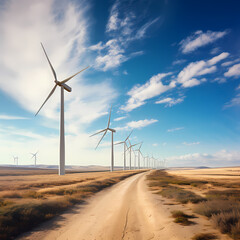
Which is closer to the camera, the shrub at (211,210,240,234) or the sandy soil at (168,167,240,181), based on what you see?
the shrub at (211,210,240,234)

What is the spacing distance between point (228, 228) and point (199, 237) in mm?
1815

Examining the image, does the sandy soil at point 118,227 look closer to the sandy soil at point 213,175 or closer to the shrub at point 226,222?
the shrub at point 226,222

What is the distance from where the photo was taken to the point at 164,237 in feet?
29.1

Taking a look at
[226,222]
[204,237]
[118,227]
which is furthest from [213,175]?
[118,227]

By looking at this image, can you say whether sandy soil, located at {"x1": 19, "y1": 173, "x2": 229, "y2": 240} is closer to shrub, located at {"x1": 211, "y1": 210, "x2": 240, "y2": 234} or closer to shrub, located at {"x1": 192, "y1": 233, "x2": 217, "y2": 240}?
shrub, located at {"x1": 192, "y1": 233, "x2": 217, "y2": 240}

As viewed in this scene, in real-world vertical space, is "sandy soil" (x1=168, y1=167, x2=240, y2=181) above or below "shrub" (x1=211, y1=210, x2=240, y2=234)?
below

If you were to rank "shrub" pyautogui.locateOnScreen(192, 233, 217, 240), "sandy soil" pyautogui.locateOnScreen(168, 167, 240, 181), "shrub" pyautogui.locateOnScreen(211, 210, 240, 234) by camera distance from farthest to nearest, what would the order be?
"sandy soil" pyautogui.locateOnScreen(168, 167, 240, 181), "shrub" pyautogui.locateOnScreen(211, 210, 240, 234), "shrub" pyautogui.locateOnScreen(192, 233, 217, 240)

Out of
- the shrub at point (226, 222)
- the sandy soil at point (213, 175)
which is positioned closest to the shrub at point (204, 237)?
the shrub at point (226, 222)

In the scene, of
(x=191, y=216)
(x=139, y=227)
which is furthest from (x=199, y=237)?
(x=191, y=216)

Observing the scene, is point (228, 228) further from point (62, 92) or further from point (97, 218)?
point (62, 92)

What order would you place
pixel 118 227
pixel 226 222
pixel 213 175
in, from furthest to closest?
pixel 213 175
pixel 118 227
pixel 226 222

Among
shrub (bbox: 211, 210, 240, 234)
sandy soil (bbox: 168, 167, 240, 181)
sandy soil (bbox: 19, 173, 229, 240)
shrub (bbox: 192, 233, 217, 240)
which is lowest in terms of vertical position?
sandy soil (bbox: 168, 167, 240, 181)

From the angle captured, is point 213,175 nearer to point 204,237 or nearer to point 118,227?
point 204,237

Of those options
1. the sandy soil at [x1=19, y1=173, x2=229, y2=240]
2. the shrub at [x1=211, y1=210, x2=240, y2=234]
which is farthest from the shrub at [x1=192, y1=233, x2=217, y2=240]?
the shrub at [x1=211, y1=210, x2=240, y2=234]
